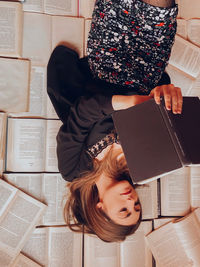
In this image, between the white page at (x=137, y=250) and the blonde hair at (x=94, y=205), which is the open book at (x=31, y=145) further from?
Answer: the white page at (x=137, y=250)

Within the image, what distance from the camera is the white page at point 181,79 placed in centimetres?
99

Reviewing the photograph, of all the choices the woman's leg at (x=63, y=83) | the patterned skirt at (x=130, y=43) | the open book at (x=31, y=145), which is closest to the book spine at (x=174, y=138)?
the patterned skirt at (x=130, y=43)

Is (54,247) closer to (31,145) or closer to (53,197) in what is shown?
(53,197)

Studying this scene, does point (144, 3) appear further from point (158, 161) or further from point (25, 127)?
point (25, 127)

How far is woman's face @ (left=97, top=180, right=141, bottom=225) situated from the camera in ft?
2.48

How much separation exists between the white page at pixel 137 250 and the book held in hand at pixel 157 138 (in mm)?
558

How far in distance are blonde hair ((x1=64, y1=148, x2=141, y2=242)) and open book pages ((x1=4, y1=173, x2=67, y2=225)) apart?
0.03 m

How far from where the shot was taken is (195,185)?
0.99m

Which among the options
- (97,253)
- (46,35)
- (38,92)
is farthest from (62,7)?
(97,253)

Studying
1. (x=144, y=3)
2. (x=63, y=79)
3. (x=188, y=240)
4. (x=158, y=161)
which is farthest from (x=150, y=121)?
(x=188, y=240)

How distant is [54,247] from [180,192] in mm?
487

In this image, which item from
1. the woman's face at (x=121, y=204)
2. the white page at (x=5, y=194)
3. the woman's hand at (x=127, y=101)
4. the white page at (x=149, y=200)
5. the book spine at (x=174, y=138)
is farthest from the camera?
the white page at (x=149, y=200)

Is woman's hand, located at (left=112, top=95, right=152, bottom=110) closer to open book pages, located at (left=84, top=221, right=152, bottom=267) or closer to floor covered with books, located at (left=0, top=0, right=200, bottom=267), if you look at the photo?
floor covered with books, located at (left=0, top=0, right=200, bottom=267)

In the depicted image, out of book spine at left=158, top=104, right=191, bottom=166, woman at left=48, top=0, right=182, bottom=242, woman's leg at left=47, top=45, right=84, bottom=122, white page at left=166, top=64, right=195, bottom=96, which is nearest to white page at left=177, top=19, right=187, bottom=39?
white page at left=166, top=64, right=195, bottom=96
